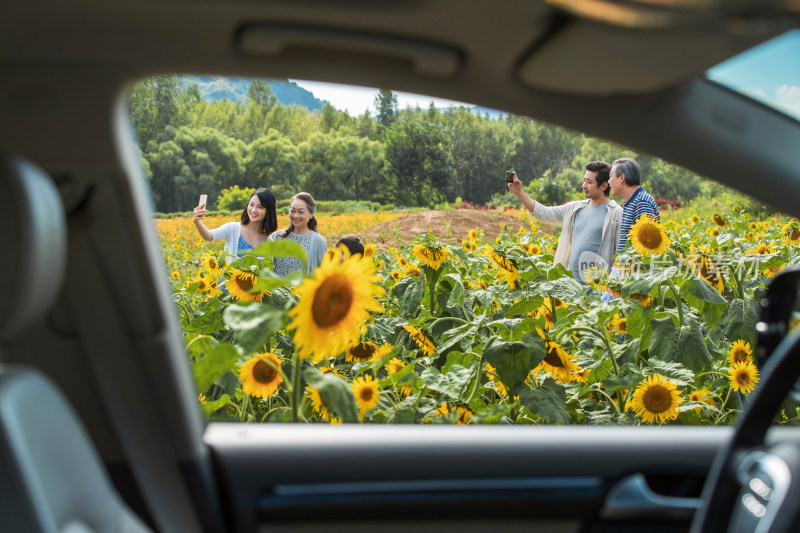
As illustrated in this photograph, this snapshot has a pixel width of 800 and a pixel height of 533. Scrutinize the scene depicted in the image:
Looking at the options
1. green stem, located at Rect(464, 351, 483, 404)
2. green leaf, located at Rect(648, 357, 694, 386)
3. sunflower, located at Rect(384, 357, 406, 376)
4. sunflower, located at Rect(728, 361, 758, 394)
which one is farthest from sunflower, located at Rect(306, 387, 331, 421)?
sunflower, located at Rect(728, 361, 758, 394)

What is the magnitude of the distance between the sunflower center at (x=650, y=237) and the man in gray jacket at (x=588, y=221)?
2.66 feet

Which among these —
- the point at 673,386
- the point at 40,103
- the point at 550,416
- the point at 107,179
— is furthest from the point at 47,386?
the point at 673,386

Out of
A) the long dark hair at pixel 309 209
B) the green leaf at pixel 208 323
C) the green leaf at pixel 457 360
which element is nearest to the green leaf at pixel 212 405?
the green leaf at pixel 208 323

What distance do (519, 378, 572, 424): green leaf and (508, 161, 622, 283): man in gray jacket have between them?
1.67 m

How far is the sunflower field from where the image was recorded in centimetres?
158

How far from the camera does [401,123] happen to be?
5.45 m

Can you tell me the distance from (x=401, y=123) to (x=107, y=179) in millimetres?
4343

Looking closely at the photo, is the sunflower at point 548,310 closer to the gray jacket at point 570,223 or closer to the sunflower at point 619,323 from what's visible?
the sunflower at point 619,323

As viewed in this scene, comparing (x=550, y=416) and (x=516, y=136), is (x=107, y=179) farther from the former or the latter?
(x=516, y=136)

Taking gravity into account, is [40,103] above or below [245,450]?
above

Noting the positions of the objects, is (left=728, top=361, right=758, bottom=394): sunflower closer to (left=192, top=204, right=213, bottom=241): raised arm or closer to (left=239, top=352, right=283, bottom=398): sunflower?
(left=239, top=352, right=283, bottom=398): sunflower

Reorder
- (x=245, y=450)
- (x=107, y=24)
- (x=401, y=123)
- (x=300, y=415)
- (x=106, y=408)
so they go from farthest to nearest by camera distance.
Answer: (x=401, y=123)
(x=300, y=415)
(x=245, y=450)
(x=106, y=408)
(x=107, y=24)

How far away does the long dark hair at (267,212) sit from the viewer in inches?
159

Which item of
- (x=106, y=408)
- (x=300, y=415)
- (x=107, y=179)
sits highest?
(x=107, y=179)
